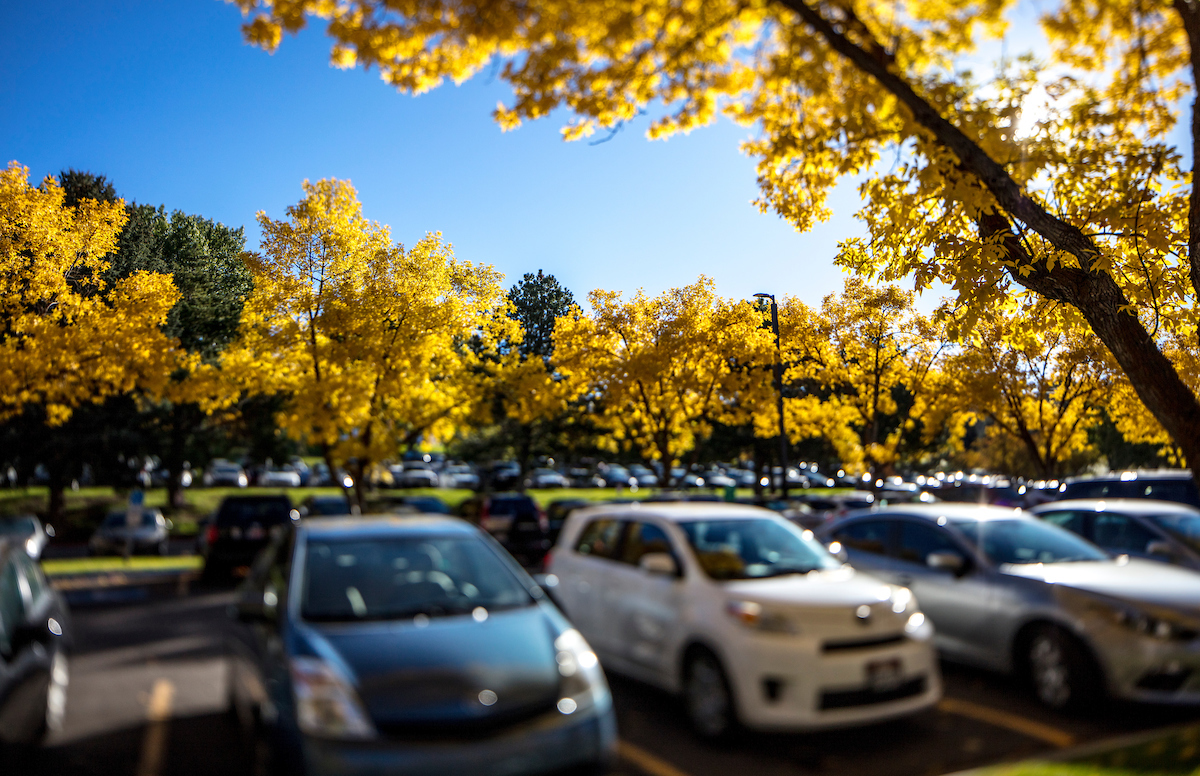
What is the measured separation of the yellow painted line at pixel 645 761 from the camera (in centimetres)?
508

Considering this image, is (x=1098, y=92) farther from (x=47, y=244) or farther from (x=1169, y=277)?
(x=47, y=244)

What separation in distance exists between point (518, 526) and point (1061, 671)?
14599 mm

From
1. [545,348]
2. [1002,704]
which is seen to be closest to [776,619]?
[1002,704]

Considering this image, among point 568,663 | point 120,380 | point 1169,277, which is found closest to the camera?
point 568,663

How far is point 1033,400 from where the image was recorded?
26.9 meters

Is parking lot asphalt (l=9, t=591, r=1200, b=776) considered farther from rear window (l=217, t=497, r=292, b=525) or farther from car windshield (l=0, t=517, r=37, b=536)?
car windshield (l=0, t=517, r=37, b=536)

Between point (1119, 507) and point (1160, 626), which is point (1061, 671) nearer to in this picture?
point (1160, 626)

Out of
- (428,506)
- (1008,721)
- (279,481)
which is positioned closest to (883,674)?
(1008,721)

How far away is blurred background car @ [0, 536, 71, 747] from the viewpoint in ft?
14.4

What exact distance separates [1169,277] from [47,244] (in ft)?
77.1

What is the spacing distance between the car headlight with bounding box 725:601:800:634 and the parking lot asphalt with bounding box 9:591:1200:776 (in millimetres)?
746

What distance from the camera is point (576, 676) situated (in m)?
4.34

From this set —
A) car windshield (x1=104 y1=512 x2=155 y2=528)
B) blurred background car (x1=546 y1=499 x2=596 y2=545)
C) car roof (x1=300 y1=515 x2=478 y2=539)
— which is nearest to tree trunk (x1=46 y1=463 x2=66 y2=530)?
car windshield (x1=104 y1=512 x2=155 y2=528)

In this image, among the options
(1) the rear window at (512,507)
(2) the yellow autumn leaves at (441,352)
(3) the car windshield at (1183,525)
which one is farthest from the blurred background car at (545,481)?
(3) the car windshield at (1183,525)
